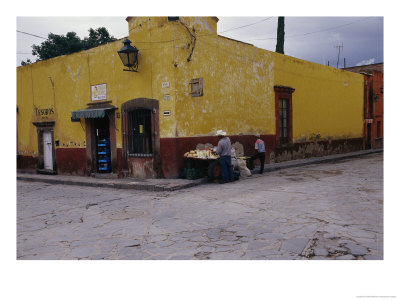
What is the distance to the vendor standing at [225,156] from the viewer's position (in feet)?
32.6

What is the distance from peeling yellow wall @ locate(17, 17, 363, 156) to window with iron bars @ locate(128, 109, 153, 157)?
21.5 inches

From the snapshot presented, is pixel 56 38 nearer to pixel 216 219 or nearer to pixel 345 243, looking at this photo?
pixel 216 219

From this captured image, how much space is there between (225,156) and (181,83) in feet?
8.63

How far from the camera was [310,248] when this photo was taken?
4262mm

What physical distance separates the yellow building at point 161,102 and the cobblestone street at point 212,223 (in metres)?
2.46

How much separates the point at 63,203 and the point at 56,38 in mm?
21053

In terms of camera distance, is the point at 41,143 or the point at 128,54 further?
the point at 41,143

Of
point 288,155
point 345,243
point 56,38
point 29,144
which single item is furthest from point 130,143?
point 56,38

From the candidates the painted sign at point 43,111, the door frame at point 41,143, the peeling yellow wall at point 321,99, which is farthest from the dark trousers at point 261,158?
the painted sign at point 43,111

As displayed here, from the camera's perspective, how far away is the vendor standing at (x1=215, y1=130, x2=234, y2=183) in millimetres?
9930

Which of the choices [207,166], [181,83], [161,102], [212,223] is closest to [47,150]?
[161,102]

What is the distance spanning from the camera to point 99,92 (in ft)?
40.7

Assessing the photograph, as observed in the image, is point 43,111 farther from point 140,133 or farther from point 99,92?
point 140,133

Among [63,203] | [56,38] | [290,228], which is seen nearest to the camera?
[290,228]
